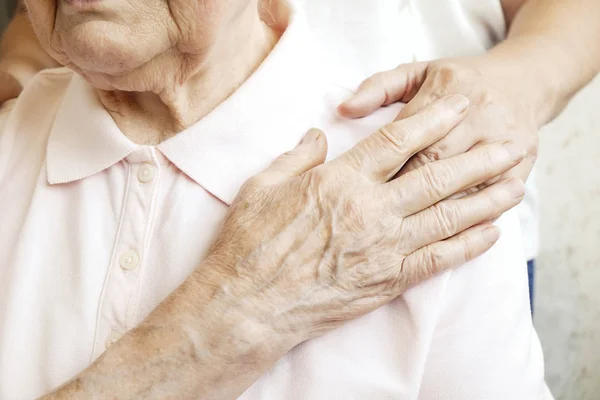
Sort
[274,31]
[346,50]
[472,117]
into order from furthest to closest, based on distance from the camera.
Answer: [346,50] < [274,31] < [472,117]

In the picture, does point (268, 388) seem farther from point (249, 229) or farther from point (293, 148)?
point (293, 148)

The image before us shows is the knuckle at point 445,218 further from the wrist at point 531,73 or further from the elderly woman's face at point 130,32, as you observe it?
the elderly woman's face at point 130,32

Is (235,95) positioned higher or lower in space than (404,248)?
higher

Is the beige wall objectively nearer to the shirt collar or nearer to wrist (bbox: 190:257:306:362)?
the shirt collar

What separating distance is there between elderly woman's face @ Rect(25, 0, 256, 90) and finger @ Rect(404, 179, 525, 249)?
35cm

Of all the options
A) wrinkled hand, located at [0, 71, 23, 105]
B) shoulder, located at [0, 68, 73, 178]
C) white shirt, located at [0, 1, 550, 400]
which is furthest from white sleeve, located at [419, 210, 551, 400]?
wrinkled hand, located at [0, 71, 23, 105]

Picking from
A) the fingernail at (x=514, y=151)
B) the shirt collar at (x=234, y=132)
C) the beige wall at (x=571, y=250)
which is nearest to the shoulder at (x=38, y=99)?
the shirt collar at (x=234, y=132)

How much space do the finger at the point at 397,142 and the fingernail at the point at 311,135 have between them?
2.9 inches

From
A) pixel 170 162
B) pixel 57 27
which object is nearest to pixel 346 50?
pixel 170 162

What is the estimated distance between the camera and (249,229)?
33.2 inches

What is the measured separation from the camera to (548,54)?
1.11 meters

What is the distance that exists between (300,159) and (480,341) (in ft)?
1.09

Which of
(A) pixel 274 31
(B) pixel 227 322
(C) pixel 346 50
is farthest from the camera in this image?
(C) pixel 346 50

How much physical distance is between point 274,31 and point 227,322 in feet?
1.62
